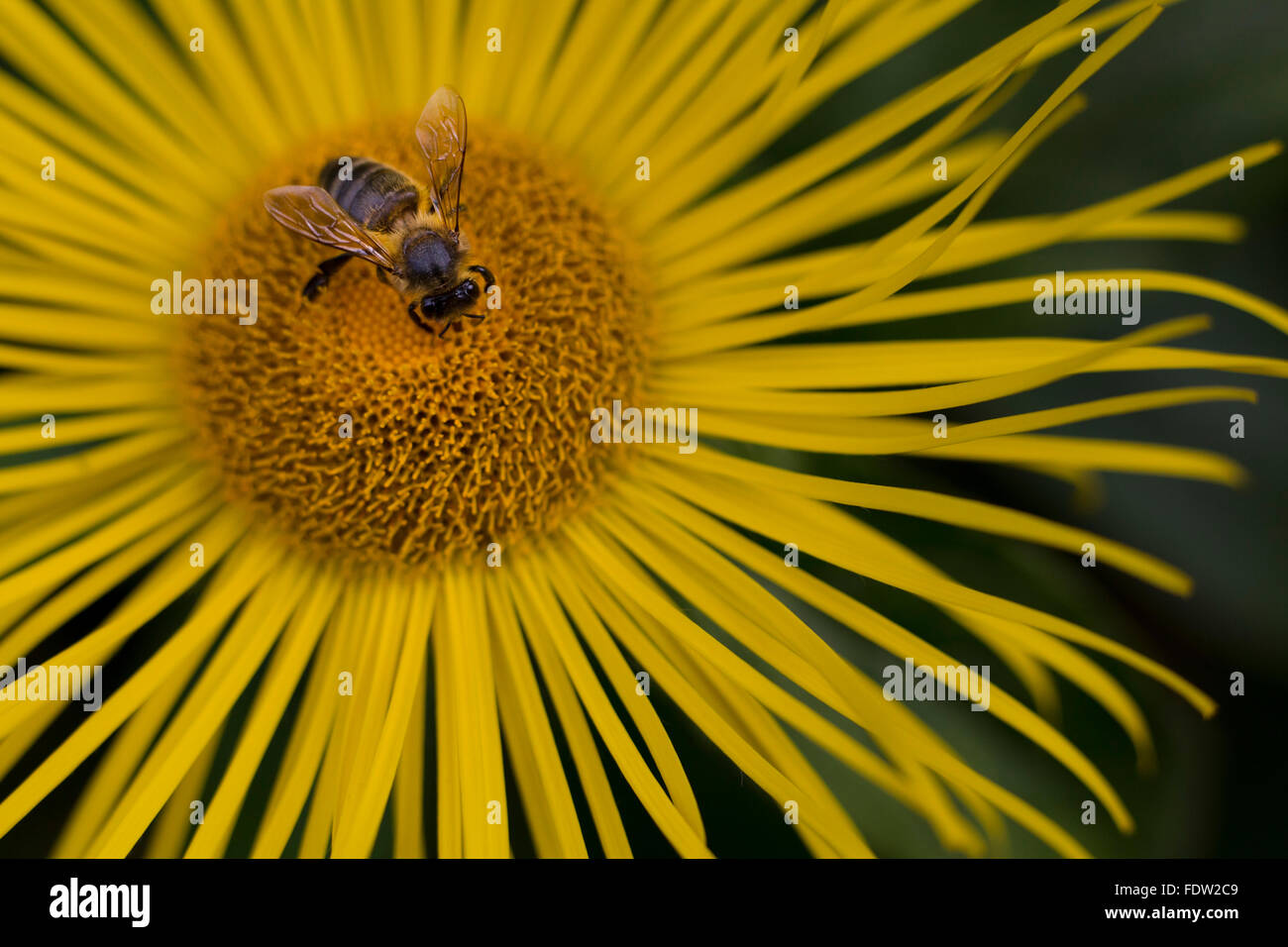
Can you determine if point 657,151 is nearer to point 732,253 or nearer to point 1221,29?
point 732,253

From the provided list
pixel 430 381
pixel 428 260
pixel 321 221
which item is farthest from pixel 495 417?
pixel 321 221

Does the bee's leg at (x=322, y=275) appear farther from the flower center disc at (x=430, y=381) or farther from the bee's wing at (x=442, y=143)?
the bee's wing at (x=442, y=143)

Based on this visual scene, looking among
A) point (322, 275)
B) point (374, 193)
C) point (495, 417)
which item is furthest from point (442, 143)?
point (495, 417)

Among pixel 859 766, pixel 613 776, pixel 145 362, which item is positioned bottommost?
pixel 613 776

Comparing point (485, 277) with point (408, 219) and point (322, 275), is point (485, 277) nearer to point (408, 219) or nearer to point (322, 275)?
point (408, 219)

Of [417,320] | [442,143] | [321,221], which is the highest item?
[442,143]

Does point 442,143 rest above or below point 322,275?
above

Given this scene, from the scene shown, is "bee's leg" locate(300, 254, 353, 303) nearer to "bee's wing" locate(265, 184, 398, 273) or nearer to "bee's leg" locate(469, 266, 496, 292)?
"bee's wing" locate(265, 184, 398, 273)

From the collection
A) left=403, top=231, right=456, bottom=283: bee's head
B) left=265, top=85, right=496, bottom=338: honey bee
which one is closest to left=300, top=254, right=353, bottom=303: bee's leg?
left=265, top=85, right=496, bottom=338: honey bee

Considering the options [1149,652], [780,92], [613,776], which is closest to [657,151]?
[780,92]
